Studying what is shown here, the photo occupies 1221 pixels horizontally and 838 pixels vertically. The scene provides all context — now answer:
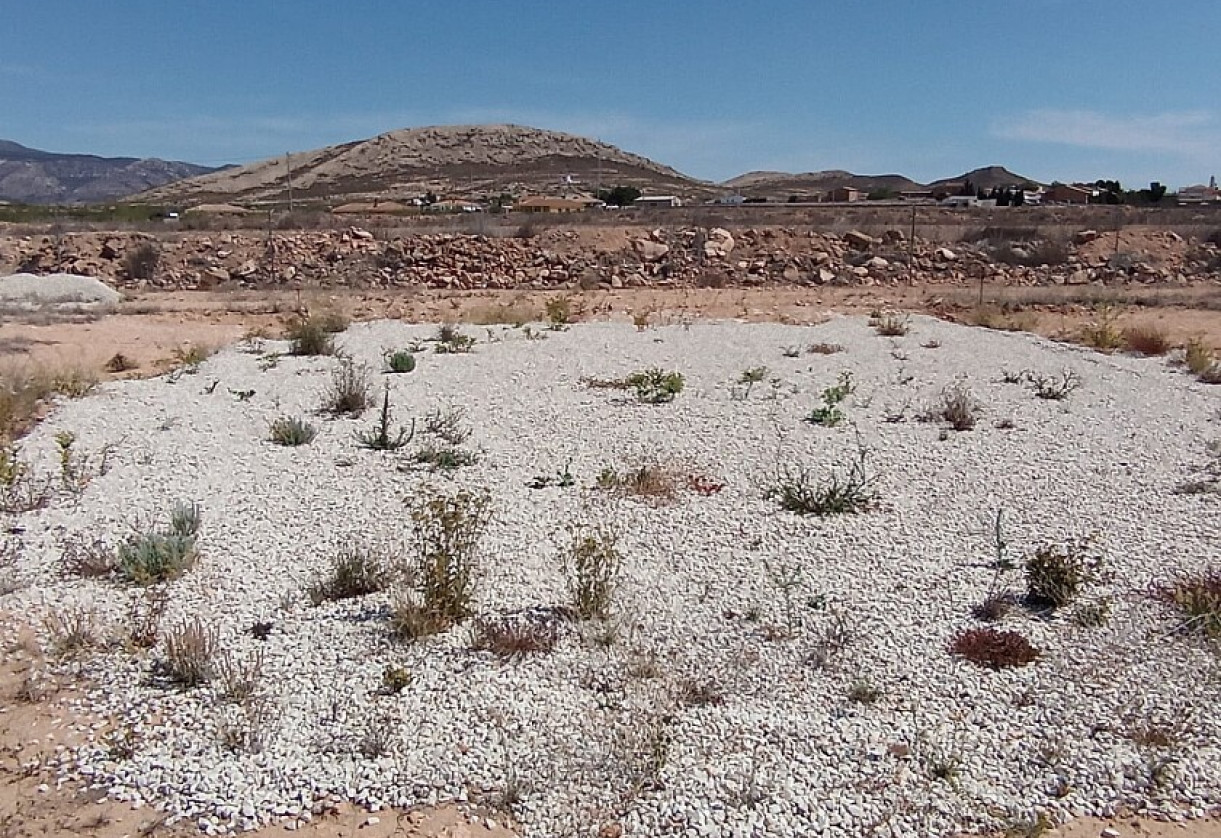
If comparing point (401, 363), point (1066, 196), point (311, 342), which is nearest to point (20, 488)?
point (401, 363)

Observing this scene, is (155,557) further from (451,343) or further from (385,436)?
(451,343)

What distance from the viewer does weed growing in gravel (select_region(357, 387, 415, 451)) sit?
8859 millimetres

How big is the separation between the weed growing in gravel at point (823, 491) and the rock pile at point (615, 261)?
59.5 ft

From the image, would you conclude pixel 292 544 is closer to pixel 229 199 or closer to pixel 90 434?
pixel 90 434

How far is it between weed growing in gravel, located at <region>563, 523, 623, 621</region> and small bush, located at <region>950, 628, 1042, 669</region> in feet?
6.17

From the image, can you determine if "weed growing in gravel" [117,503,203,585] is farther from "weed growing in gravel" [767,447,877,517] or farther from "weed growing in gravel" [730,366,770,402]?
"weed growing in gravel" [730,366,770,402]

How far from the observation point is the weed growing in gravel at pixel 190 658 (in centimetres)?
485

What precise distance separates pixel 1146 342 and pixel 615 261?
15.3 metres

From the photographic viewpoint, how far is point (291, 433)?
356 inches

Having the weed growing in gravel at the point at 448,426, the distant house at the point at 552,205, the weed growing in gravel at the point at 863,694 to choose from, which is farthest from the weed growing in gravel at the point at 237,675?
the distant house at the point at 552,205

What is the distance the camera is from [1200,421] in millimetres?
9758

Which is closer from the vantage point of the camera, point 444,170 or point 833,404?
point 833,404

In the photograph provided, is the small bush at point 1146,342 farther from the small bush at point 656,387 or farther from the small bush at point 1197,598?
the small bush at point 1197,598

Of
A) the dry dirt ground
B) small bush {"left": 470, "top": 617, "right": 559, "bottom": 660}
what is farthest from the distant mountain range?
small bush {"left": 470, "top": 617, "right": 559, "bottom": 660}
